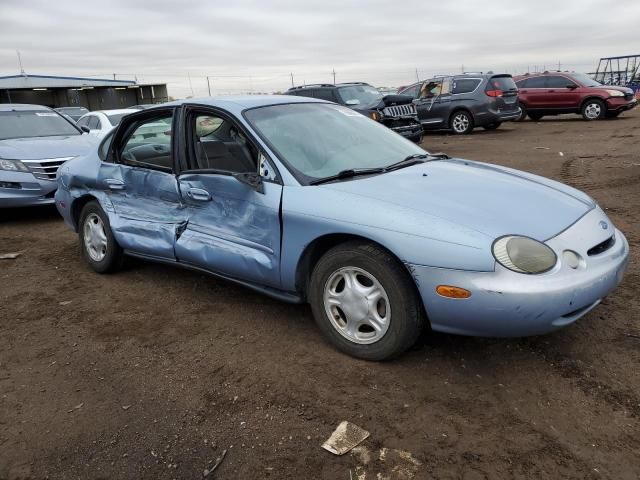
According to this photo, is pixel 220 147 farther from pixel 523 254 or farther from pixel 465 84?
pixel 465 84

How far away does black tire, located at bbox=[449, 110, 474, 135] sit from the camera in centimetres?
1609

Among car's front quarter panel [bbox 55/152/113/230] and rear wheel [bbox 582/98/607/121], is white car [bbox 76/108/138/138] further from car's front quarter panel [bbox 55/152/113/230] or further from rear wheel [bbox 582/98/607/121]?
rear wheel [bbox 582/98/607/121]

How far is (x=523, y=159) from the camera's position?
35.1 feet

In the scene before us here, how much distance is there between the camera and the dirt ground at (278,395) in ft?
7.76

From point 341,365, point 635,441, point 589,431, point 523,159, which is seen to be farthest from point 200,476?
point 523,159

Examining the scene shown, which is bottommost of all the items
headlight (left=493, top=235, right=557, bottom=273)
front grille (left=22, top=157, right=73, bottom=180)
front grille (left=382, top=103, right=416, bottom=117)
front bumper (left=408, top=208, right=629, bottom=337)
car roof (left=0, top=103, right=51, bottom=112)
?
front bumper (left=408, top=208, right=629, bottom=337)

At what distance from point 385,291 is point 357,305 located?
0.73ft

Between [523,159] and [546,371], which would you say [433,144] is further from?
[546,371]

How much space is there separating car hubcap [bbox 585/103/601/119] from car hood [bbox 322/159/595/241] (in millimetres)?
16658

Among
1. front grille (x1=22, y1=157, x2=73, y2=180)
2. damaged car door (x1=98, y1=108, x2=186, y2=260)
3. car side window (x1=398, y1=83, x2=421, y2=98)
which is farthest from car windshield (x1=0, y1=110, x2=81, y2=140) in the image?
car side window (x1=398, y1=83, x2=421, y2=98)

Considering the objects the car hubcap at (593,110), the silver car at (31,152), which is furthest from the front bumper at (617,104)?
the silver car at (31,152)

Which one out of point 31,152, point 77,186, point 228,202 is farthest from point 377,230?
point 31,152

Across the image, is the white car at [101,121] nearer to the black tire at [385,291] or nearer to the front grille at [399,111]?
the front grille at [399,111]

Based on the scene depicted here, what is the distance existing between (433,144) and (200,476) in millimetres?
13139
